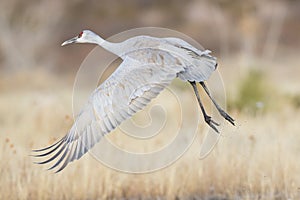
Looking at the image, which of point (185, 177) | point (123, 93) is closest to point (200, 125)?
point (185, 177)

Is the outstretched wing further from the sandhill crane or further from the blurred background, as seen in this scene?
the blurred background

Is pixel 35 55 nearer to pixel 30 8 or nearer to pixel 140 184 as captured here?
pixel 30 8

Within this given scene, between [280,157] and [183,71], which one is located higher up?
[183,71]

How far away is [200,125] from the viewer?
7902 millimetres

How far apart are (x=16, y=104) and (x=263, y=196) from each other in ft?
24.6

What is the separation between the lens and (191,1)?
92.2 feet

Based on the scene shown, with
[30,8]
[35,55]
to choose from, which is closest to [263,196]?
[35,55]

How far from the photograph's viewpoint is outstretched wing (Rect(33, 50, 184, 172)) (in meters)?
5.57

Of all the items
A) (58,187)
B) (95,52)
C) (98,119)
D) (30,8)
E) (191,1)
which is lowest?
(58,187)

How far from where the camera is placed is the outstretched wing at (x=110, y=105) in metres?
5.57

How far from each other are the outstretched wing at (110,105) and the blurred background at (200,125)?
1051mm

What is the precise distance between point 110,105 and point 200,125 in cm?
251

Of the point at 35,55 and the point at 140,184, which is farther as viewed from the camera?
the point at 35,55

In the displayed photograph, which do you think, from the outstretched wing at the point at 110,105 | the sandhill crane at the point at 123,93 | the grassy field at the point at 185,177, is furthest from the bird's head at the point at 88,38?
the outstretched wing at the point at 110,105
